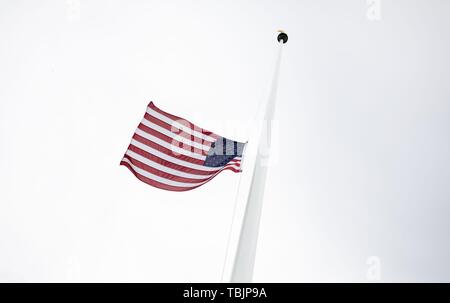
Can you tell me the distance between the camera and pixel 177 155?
7648mm

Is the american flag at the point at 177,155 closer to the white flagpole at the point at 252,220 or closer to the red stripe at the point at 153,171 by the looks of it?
the red stripe at the point at 153,171

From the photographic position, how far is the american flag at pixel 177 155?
7383 millimetres

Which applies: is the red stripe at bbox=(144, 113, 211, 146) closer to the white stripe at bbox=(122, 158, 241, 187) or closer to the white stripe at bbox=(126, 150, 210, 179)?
the white stripe at bbox=(126, 150, 210, 179)

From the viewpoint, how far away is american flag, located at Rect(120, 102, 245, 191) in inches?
291

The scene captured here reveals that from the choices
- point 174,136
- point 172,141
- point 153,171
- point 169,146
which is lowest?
point 153,171

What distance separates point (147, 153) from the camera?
301 inches

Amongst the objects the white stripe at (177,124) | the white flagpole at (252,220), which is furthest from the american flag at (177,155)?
the white flagpole at (252,220)

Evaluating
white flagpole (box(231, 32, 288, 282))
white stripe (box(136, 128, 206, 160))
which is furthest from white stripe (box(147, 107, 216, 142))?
white flagpole (box(231, 32, 288, 282))

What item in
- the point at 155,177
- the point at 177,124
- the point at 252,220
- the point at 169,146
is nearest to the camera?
the point at 252,220

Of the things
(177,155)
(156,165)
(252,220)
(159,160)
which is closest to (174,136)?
(177,155)

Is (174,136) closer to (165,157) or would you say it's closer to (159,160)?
(165,157)

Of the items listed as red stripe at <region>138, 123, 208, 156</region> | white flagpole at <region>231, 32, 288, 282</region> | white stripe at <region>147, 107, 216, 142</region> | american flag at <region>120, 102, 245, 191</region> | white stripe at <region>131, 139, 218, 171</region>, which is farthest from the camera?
white stripe at <region>147, 107, 216, 142</region>
